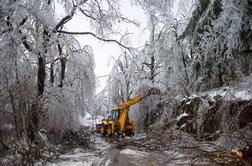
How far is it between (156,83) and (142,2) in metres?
14.5

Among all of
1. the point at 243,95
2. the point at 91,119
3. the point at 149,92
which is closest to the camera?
the point at 243,95

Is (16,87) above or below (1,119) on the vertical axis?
above

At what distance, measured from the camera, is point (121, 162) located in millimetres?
7723

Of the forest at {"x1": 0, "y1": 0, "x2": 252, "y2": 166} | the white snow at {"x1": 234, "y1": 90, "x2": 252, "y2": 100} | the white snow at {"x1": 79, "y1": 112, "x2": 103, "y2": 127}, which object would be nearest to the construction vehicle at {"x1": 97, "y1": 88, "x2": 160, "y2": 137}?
the forest at {"x1": 0, "y1": 0, "x2": 252, "y2": 166}

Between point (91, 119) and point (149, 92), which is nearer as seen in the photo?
point (149, 92)

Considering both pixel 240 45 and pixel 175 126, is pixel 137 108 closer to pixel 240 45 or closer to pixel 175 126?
pixel 175 126

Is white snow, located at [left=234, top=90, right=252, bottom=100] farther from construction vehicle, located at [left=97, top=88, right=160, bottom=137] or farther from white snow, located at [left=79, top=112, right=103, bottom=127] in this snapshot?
white snow, located at [left=79, top=112, right=103, bottom=127]

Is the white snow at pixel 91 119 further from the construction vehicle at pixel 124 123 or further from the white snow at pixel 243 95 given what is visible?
the white snow at pixel 243 95

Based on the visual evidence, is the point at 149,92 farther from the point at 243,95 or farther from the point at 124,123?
the point at 243,95

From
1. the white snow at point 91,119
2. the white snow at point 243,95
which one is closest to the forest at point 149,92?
the white snow at point 243,95

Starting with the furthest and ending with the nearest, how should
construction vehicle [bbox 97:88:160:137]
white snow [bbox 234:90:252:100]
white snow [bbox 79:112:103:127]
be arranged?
white snow [bbox 79:112:103:127] → construction vehicle [bbox 97:88:160:137] → white snow [bbox 234:90:252:100]

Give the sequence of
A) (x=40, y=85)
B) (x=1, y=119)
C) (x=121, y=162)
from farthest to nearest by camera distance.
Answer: (x=40, y=85) → (x=121, y=162) → (x=1, y=119)

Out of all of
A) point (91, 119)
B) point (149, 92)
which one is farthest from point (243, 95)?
point (91, 119)

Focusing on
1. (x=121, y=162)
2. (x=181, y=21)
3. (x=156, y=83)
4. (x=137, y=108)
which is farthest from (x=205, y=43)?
(x=137, y=108)
